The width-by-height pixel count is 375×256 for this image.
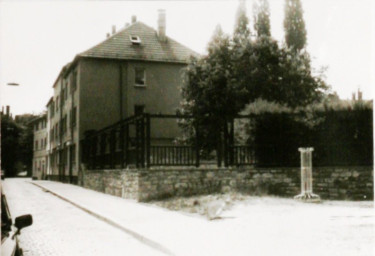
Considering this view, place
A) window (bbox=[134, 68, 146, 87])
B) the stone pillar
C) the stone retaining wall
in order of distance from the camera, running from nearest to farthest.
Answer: the stone pillar, the stone retaining wall, window (bbox=[134, 68, 146, 87])

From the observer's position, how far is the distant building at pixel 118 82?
88.8 ft

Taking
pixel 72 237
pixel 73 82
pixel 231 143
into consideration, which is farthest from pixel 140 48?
pixel 72 237

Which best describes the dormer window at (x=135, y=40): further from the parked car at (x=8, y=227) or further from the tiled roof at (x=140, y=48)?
the parked car at (x=8, y=227)

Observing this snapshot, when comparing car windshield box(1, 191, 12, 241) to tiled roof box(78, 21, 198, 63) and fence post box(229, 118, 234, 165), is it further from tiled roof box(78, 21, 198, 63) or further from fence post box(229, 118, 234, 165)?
tiled roof box(78, 21, 198, 63)

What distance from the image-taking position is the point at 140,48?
27.3m

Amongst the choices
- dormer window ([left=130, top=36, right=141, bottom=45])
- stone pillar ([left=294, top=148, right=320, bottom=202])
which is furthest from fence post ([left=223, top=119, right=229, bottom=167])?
dormer window ([left=130, top=36, right=141, bottom=45])

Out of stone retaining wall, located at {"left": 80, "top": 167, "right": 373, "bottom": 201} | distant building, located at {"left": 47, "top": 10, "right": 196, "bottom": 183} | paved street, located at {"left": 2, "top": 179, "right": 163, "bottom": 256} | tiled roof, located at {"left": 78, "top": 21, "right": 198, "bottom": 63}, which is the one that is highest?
tiled roof, located at {"left": 78, "top": 21, "right": 198, "bottom": 63}

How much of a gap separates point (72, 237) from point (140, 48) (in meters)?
19.2

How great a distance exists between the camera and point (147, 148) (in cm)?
1522

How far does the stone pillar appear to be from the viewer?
13.5m

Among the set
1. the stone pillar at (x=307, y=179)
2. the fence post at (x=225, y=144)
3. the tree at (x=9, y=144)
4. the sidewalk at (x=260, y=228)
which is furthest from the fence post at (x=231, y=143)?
the tree at (x=9, y=144)

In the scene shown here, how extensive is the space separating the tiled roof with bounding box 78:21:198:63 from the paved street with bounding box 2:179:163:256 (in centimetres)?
1428

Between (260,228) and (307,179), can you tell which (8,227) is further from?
(307,179)

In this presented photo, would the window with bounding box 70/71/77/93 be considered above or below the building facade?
above
